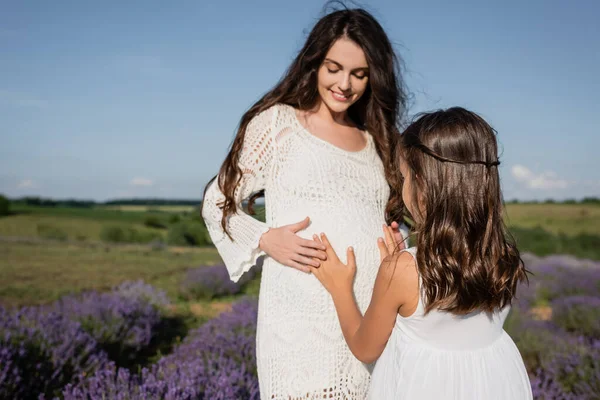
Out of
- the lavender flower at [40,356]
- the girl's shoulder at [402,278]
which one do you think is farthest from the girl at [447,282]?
the lavender flower at [40,356]

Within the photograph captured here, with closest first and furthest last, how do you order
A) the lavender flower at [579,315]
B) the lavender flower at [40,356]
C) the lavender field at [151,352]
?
the lavender field at [151,352] < the lavender flower at [40,356] < the lavender flower at [579,315]

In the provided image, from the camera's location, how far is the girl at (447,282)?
5.27 ft

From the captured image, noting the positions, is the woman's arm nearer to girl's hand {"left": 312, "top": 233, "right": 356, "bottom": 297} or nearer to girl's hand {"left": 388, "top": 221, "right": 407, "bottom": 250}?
girl's hand {"left": 312, "top": 233, "right": 356, "bottom": 297}

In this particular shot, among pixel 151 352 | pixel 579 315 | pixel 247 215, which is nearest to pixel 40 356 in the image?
pixel 151 352

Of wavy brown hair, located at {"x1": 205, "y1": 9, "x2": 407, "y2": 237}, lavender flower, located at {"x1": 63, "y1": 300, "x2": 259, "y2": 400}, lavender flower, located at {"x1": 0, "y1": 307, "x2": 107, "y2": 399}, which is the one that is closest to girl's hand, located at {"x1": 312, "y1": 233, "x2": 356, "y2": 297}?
wavy brown hair, located at {"x1": 205, "y1": 9, "x2": 407, "y2": 237}

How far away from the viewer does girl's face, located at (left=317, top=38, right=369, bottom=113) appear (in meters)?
2.27

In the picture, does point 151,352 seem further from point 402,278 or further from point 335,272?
point 402,278

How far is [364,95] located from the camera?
2.62 meters

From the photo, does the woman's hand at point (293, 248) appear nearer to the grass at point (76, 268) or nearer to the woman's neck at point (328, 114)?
the woman's neck at point (328, 114)

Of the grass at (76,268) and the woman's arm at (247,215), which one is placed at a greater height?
the woman's arm at (247,215)

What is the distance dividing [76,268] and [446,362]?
7.63 m

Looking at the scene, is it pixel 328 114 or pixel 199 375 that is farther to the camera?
pixel 199 375

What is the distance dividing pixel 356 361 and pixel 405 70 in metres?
1.46

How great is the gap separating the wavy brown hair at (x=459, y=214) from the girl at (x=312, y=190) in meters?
0.48
